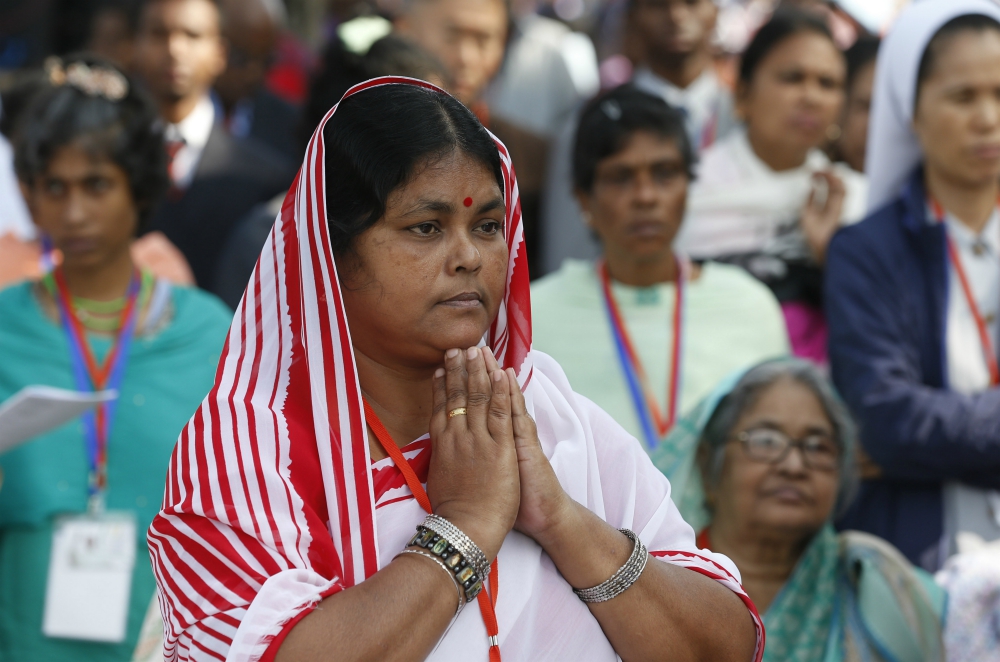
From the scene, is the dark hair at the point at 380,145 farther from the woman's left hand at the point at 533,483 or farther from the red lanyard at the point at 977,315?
the red lanyard at the point at 977,315

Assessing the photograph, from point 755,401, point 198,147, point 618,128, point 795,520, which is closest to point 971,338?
point 755,401

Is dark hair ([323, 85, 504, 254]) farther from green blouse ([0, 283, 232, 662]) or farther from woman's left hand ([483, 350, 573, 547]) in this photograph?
green blouse ([0, 283, 232, 662])

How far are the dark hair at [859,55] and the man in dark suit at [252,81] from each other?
277 centimetres

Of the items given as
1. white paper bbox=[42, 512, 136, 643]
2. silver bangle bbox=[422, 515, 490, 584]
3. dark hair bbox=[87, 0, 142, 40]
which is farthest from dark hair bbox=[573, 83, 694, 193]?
dark hair bbox=[87, 0, 142, 40]

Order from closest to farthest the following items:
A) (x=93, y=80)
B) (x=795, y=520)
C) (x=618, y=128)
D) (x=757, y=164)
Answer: (x=795, y=520)
(x=93, y=80)
(x=618, y=128)
(x=757, y=164)

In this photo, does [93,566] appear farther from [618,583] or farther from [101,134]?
[618,583]

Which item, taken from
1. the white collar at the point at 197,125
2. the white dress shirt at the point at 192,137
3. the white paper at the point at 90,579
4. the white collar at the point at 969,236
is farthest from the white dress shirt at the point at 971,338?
the white collar at the point at 197,125

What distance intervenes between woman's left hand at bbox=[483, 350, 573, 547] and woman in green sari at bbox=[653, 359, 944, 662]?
1558 millimetres

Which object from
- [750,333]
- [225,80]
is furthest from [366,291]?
[225,80]

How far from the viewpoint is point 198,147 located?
19.1 ft

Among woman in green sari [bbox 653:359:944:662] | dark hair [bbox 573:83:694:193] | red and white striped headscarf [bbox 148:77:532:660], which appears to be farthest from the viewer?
dark hair [bbox 573:83:694:193]

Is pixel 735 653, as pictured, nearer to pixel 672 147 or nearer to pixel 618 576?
pixel 618 576

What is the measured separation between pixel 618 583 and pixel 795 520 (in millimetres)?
1587

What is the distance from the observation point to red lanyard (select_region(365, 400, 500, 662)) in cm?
201
